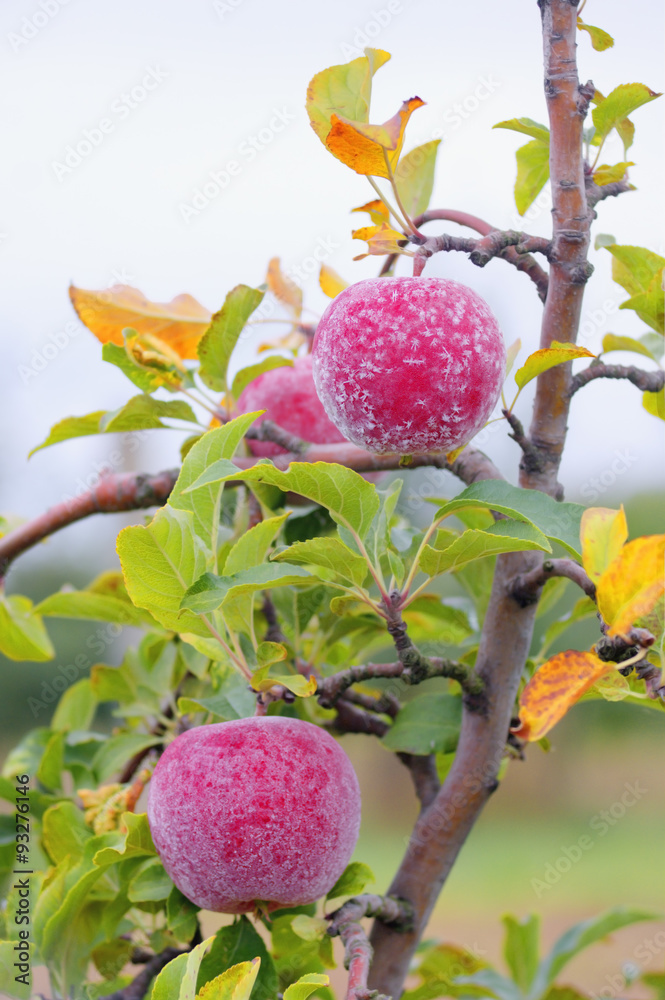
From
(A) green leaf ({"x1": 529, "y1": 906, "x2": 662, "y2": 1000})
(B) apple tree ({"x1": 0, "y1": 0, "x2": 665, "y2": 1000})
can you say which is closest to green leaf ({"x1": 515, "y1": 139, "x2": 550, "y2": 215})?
(B) apple tree ({"x1": 0, "y1": 0, "x2": 665, "y2": 1000})

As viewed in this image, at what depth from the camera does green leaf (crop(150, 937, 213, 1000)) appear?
360 mm

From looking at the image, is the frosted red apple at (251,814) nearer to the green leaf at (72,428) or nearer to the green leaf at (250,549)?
the green leaf at (250,549)

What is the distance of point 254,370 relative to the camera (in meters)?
0.61

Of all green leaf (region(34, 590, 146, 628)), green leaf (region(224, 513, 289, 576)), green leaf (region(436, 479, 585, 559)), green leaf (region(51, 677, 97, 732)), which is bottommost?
green leaf (region(51, 677, 97, 732))

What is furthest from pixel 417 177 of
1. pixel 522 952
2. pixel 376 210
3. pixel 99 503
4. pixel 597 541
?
pixel 522 952

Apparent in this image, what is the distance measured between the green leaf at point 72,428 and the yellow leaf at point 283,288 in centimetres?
18

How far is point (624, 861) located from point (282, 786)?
6397mm

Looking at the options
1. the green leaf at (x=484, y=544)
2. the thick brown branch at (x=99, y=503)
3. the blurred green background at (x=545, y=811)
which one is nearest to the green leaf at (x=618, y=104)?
the green leaf at (x=484, y=544)

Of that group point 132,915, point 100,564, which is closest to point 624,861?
point 100,564

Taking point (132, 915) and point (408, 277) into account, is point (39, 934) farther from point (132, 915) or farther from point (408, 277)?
point (408, 277)

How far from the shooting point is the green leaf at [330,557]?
405 mm

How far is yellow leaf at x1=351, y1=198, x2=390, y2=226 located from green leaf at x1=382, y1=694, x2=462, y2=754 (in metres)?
0.34

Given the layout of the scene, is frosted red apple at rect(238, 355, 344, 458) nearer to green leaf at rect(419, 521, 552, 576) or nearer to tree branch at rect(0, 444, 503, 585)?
tree branch at rect(0, 444, 503, 585)

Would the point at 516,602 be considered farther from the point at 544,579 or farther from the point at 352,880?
the point at 352,880
